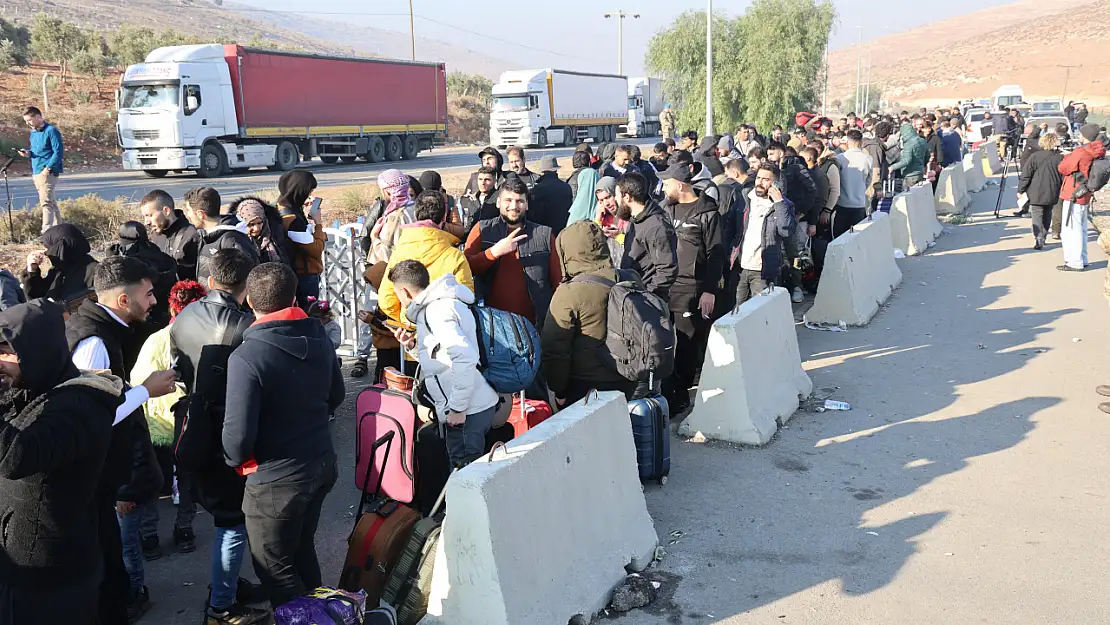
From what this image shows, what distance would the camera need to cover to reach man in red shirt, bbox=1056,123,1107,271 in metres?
12.5

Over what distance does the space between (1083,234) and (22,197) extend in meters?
21.2

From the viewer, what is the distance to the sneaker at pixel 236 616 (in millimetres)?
3907

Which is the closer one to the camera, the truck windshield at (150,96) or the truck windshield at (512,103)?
the truck windshield at (150,96)

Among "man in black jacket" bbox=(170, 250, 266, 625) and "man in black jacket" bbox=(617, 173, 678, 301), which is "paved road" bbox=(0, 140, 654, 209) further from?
"man in black jacket" bbox=(170, 250, 266, 625)

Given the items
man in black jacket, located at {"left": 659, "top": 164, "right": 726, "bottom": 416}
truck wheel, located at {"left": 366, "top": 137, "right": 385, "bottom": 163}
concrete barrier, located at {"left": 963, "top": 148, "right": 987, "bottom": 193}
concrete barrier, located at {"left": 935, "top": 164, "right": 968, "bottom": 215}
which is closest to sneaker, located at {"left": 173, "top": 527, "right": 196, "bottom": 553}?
man in black jacket, located at {"left": 659, "top": 164, "right": 726, "bottom": 416}

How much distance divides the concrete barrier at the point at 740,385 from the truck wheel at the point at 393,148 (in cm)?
3294

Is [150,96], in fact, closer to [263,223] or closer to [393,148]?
[393,148]

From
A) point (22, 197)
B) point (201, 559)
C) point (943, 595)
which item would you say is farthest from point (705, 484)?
point (22, 197)

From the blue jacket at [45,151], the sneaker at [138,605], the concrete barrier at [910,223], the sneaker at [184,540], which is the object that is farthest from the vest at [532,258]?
the blue jacket at [45,151]

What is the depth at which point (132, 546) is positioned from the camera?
4500mm

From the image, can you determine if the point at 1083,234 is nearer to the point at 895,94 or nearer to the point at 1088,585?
the point at 1088,585

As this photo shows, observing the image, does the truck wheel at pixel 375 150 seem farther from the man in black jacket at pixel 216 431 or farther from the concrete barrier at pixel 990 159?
the man in black jacket at pixel 216 431

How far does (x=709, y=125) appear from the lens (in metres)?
31.8

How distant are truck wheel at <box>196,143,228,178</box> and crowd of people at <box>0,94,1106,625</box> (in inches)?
867
